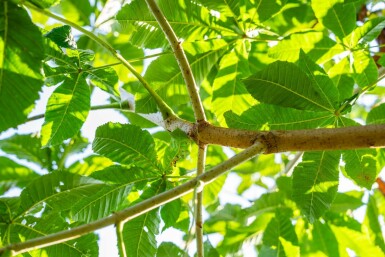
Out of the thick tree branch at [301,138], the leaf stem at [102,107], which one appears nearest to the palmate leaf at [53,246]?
the leaf stem at [102,107]

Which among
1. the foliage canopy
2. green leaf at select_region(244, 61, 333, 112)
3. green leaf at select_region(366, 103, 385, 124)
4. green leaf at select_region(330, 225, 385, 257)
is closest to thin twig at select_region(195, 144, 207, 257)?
the foliage canopy

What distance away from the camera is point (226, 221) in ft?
7.52

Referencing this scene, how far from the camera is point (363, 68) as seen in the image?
5.00 feet

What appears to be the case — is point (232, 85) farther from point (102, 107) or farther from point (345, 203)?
point (345, 203)

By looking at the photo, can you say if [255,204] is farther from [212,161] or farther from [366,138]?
[366,138]

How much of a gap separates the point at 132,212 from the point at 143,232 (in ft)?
1.72

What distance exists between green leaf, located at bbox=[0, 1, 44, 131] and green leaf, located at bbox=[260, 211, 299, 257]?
102cm

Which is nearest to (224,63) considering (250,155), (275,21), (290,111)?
(290,111)

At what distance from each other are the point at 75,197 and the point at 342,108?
763 mm

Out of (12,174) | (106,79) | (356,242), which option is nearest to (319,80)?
(106,79)

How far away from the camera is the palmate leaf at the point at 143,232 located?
1.37 m

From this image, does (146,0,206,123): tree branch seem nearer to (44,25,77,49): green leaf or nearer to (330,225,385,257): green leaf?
(44,25,77,49): green leaf

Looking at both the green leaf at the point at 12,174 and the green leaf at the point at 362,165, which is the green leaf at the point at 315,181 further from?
the green leaf at the point at 12,174

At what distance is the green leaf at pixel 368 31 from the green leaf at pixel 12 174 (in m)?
1.25
